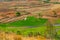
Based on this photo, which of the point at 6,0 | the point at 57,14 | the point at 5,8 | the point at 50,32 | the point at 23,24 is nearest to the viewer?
the point at 50,32

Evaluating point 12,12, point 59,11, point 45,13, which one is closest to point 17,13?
point 12,12

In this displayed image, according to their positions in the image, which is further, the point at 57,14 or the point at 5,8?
the point at 5,8

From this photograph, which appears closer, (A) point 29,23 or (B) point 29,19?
(A) point 29,23

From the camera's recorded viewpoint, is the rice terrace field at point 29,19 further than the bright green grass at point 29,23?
No

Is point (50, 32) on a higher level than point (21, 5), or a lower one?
higher

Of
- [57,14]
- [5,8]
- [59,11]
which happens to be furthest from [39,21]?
[5,8]

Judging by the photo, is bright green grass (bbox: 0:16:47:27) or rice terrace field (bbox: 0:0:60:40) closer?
rice terrace field (bbox: 0:0:60:40)

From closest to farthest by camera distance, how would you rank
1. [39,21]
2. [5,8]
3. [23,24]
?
[23,24] → [39,21] → [5,8]

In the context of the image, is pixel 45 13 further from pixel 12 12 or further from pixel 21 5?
pixel 21 5

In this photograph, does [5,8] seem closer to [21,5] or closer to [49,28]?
[21,5]
